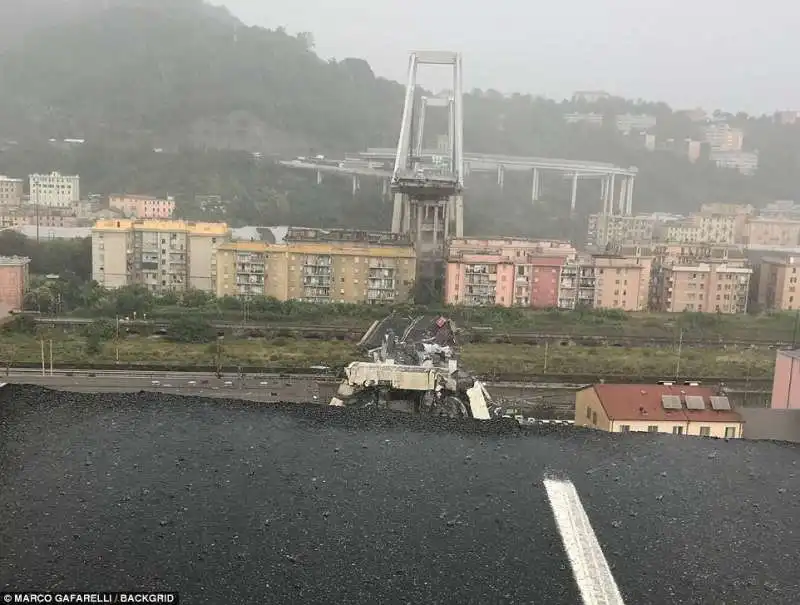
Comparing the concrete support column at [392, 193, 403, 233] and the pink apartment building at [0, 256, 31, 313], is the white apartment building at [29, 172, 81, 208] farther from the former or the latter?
the pink apartment building at [0, 256, 31, 313]

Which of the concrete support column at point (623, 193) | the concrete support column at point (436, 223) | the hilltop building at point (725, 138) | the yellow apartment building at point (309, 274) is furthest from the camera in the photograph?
the hilltop building at point (725, 138)

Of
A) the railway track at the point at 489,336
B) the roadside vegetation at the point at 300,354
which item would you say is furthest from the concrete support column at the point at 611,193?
the roadside vegetation at the point at 300,354

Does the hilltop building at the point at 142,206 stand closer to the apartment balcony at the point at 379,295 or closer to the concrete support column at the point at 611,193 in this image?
the apartment balcony at the point at 379,295

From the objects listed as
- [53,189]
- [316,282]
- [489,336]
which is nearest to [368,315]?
[316,282]

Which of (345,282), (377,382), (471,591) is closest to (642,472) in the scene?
(471,591)

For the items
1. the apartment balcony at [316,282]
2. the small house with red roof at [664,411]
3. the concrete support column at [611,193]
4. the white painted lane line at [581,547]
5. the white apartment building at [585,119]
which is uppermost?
the white apartment building at [585,119]

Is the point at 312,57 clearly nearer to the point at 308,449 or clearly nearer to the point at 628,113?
the point at 628,113
